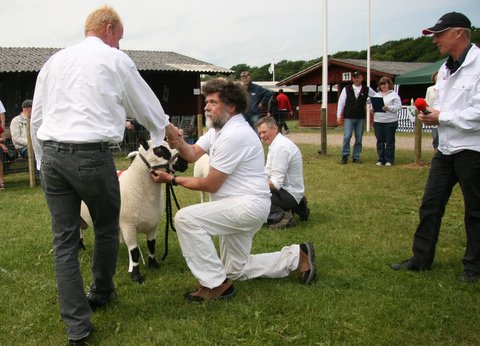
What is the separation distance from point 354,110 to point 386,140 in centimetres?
110

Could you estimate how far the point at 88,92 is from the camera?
297 cm

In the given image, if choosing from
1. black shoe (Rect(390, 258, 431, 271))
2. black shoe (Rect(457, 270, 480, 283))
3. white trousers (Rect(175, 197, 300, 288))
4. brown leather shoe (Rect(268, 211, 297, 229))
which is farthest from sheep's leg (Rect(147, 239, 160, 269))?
black shoe (Rect(457, 270, 480, 283))

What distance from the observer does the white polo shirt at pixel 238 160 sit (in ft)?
12.3

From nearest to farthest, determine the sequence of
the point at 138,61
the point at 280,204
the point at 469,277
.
A: the point at 469,277, the point at 280,204, the point at 138,61

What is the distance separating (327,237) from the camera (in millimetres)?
5555

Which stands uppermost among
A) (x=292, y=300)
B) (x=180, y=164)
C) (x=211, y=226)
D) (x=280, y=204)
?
(x=180, y=164)

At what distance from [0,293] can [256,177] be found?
2.52 m

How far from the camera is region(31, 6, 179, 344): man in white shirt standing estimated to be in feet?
9.77

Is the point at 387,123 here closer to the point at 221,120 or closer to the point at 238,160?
the point at 221,120

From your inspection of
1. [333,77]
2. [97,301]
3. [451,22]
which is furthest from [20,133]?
[333,77]

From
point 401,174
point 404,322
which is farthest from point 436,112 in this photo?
point 401,174

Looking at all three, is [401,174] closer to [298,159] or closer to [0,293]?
[298,159]

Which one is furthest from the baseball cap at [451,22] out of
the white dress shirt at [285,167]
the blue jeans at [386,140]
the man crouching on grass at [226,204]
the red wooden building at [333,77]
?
the red wooden building at [333,77]

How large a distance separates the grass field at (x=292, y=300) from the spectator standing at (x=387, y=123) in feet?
16.2
